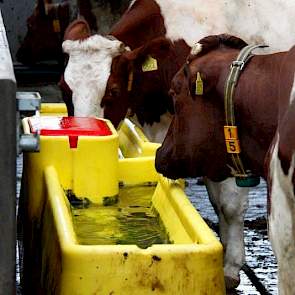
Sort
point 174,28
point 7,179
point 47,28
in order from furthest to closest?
point 47,28 < point 174,28 < point 7,179

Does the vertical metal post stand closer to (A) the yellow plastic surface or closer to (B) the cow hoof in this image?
(B) the cow hoof

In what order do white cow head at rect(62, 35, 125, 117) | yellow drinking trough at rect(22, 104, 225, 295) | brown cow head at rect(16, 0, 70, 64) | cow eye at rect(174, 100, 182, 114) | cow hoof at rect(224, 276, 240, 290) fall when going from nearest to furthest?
yellow drinking trough at rect(22, 104, 225, 295), cow eye at rect(174, 100, 182, 114), cow hoof at rect(224, 276, 240, 290), white cow head at rect(62, 35, 125, 117), brown cow head at rect(16, 0, 70, 64)

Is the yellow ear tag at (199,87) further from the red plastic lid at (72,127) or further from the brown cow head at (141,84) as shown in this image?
the brown cow head at (141,84)

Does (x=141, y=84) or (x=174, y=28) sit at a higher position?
(x=174, y=28)

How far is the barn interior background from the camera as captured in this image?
570 centimetres

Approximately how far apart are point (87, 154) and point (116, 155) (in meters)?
0.16

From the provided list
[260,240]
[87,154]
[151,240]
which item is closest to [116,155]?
[87,154]

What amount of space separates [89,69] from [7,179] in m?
3.40

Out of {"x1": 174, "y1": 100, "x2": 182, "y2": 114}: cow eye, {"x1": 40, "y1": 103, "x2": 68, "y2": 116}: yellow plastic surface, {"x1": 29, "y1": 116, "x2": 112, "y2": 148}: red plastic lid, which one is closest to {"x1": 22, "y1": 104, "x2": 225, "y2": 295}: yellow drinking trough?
{"x1": 29, "y1": 116, "x2": 112, "y2": 148}: red plastic lid

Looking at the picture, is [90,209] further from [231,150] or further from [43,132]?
[231,150]

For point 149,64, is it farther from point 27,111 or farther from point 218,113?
point 27,111

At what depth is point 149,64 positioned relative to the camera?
19.8 feet

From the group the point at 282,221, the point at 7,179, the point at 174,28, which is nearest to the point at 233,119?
the point at 282,221

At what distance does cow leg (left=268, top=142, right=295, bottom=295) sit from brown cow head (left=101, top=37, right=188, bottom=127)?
2.81 m
